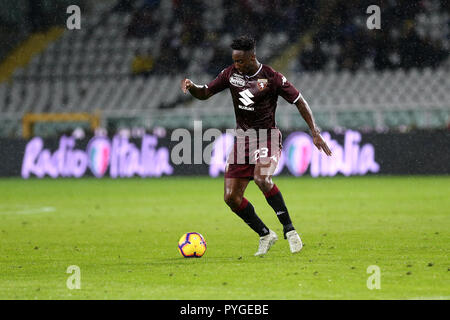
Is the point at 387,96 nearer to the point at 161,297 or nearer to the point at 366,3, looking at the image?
the point at 366,3

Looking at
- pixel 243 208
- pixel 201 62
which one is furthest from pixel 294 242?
pixel 201 62

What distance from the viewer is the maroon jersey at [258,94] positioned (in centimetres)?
852

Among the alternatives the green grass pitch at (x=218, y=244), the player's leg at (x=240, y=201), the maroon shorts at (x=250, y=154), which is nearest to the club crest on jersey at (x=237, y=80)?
the maroon shorts at (x=250, y=154)

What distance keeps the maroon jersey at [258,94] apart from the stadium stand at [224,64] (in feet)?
46.9

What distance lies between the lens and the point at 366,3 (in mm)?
26594

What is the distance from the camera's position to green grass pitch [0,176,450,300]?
6453 millimetres

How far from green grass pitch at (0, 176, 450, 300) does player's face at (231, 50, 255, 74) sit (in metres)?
1.88

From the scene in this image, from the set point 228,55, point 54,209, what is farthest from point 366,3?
point 54,209

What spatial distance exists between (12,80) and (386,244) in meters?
23.9

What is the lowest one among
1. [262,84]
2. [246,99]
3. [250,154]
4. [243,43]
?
[250,154]

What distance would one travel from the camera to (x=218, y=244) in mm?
9633

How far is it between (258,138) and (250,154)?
0.18 meters

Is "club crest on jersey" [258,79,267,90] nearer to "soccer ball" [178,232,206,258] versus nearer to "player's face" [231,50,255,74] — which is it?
"player's face" [231,50,255,74]

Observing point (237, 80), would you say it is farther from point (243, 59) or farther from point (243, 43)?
point (243, 43)
